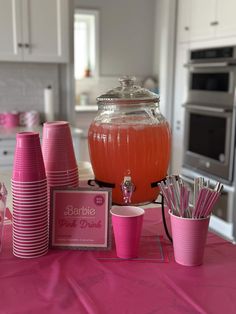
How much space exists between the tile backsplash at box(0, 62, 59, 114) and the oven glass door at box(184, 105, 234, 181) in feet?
3.90

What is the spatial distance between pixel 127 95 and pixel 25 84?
2504 millimetres

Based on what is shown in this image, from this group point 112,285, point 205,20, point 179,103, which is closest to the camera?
point 112,285

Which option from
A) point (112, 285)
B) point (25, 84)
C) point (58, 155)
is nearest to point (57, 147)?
point (58, 155)

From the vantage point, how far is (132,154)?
1088mm

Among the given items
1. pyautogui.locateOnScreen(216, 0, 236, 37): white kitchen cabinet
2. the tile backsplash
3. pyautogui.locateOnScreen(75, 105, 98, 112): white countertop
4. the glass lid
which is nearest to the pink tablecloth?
the glass lid

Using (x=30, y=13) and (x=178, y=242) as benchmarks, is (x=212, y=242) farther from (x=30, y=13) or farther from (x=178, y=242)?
(x=30, y=13)

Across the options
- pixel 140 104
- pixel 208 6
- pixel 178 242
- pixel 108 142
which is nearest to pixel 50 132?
pixel 108 142

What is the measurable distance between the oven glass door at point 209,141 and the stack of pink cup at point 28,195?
2194mm

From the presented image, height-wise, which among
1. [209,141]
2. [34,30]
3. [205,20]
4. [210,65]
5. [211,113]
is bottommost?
[209,141]

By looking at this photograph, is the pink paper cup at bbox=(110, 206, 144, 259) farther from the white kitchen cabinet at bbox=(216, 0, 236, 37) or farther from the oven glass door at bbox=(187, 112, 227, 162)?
the white kitchen cabinet at bbox=(216, 0, 236, 37)

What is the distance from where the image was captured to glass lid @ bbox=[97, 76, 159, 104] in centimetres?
111

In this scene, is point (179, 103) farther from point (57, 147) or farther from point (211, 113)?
point (57, 147)

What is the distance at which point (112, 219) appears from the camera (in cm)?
98

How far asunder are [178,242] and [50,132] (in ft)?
1.40
